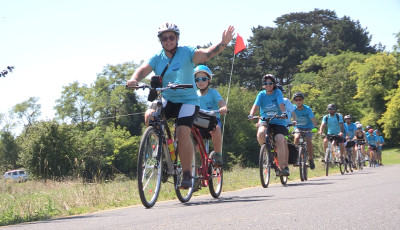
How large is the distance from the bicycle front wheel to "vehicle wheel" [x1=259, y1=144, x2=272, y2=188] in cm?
494

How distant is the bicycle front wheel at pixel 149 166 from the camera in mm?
7359

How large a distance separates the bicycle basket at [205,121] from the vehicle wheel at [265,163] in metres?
3.51

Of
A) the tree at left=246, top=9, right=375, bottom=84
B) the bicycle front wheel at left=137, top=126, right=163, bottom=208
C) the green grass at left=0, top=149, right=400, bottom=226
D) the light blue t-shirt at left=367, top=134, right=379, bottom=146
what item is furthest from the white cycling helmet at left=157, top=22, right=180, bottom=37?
the tree at left=246, top=9, right=375, bottom=84

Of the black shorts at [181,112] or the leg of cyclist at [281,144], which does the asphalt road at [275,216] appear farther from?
the leg of cyclist at [281,144]

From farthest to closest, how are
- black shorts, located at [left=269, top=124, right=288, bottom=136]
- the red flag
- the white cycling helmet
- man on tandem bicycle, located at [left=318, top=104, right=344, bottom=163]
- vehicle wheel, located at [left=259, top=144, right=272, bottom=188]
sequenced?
the red flag, man on tandem bicycle, located at [left=318, top=104, right=344, bottom=163], black shorts, located at [left=269, top=124, right=288, bottom=136], vehicle wheel, located at [left=259, top=144, right=272, bottom=188], the white cycling helmet

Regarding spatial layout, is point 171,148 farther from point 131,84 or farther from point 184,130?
point 131,84

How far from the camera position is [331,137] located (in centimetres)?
2091

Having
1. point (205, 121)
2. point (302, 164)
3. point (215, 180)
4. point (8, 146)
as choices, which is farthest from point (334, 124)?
point (8, 146)

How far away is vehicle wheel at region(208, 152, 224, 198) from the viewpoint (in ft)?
30.5

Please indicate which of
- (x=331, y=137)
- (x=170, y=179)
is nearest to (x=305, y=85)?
(x=331, y=137)

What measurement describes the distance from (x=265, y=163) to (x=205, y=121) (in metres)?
4.01

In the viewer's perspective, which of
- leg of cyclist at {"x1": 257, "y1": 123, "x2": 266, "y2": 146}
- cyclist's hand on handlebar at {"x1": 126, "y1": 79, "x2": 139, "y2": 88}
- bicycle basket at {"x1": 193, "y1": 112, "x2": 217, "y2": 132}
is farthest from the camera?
leg of cyclist at {"x1": 257, "y1": 123, "x2": 266, "y2": 146}

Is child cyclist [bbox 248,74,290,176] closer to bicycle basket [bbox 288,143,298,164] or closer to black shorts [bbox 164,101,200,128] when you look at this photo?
bicycle basket [bbox 288,143,298,164]

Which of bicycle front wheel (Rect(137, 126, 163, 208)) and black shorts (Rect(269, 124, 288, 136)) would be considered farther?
black shorts (Rect(269, 124, 288, 136))
